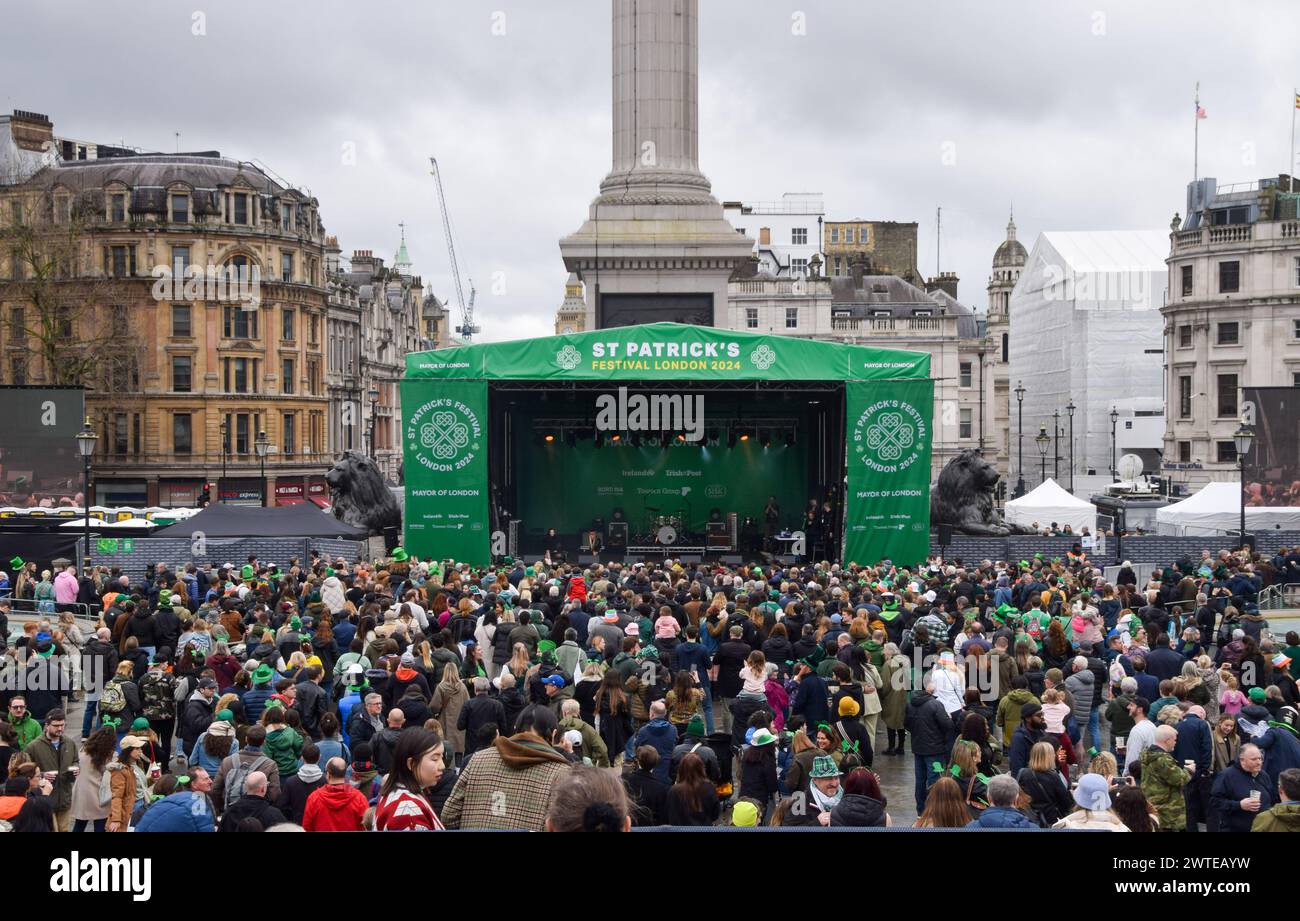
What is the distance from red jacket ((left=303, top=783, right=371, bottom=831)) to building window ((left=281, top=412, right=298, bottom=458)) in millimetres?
64811

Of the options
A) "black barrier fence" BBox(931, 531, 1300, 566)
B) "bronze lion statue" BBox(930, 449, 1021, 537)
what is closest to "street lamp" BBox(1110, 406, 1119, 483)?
"bronze lion statue" BBox(930, 449, 1021, 537)

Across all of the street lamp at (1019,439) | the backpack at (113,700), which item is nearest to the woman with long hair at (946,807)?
the backpack at (113,700)

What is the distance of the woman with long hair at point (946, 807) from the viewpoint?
843 cm

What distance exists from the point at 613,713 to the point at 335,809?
5552 mm

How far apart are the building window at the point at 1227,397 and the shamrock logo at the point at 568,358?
44.6 meters

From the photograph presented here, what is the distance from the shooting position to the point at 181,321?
68188mm

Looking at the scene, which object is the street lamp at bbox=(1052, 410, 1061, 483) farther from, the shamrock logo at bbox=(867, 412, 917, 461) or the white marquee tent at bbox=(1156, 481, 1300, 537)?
the shamrock logo at bbox=(867, 412, 917, 461)

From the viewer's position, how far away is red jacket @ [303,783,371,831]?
327 inches

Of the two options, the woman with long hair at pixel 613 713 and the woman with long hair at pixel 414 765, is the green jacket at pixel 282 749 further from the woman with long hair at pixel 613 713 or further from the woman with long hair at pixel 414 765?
the woman with long hair at pixel 613 713
